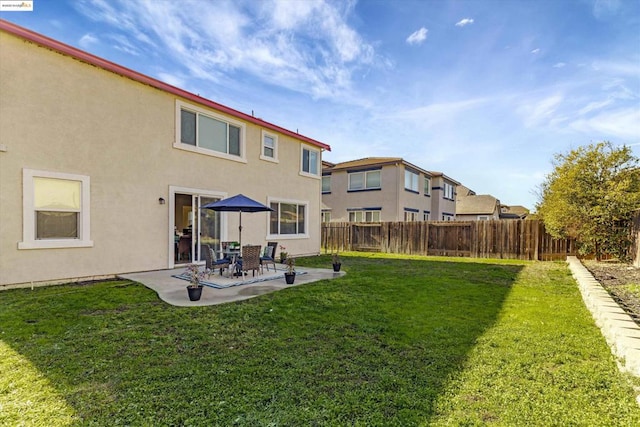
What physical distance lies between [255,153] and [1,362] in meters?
9.84

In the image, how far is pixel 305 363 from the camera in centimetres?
354

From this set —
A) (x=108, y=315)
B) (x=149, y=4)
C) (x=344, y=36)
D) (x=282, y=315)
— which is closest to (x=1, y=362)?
(x=108, y=315)

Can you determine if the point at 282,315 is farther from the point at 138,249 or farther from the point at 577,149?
the point at 577,149

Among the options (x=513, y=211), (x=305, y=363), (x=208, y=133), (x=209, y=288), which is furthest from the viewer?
(x=513, y=211)

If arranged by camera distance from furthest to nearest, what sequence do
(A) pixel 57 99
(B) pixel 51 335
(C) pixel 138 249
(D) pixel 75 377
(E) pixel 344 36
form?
1. (E) pixel 344 36
2. (C) pixel 138 249
3. (A) pixel 57 99
4. (B) pixel 51 335
5. (D) pixel 75 377

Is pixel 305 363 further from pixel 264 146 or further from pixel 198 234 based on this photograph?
pixel 264 146

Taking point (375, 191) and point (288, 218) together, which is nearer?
point (288, 218)

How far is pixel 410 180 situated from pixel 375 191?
121 inches

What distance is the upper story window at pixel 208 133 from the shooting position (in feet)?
33.0

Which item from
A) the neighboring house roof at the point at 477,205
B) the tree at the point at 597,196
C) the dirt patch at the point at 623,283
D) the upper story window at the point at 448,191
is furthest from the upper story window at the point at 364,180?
the neighboring house roof at the point at 477,205

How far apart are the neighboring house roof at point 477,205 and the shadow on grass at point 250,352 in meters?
33.5

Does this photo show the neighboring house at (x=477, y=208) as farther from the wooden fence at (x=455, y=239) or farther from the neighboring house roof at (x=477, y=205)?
the wooden fence at (x=455, y=239)

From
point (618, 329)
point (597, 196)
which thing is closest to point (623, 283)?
point (618, 329)

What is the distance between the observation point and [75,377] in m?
3.16
